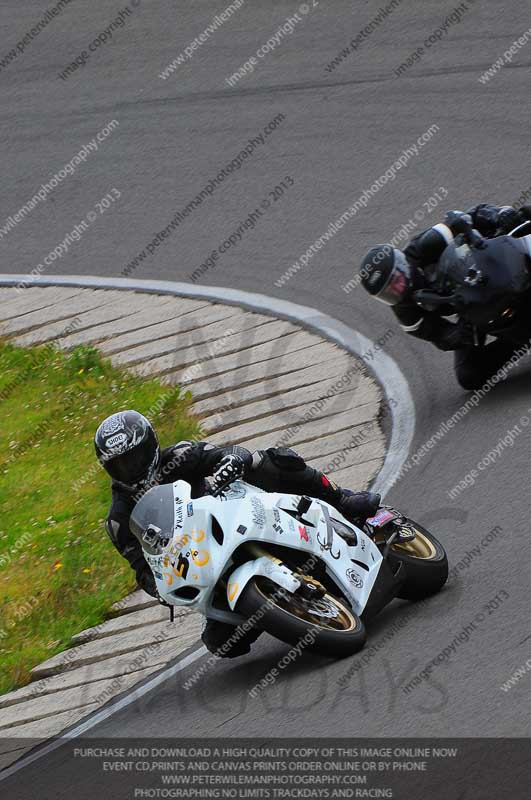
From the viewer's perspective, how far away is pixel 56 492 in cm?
1000

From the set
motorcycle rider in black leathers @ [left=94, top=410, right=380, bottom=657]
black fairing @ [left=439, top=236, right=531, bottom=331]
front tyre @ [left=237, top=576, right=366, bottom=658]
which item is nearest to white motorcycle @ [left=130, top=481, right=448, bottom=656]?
front tyre @ [left=237, top=576, right=366, bottom=658]

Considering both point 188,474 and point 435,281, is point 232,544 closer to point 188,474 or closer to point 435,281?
point 188,474

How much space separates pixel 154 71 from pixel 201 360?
583cm

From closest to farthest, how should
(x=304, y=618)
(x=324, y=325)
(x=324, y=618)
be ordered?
1. (x=304, y=618)
2. (x=324, y=618)
3. (x=324, y=325)

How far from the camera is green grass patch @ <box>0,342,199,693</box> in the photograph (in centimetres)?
829

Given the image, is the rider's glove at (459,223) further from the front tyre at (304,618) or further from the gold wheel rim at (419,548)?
the front tyre at (304,618)

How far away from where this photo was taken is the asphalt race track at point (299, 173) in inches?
270

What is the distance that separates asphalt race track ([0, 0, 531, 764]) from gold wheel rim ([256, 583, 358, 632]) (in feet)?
0.53

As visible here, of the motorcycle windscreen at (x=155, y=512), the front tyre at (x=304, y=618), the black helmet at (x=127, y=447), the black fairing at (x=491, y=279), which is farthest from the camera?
the black fairing at (x=491, y=279)

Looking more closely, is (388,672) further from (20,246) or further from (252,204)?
(20,246)

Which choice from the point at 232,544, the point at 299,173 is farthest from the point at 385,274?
the point at 299,173

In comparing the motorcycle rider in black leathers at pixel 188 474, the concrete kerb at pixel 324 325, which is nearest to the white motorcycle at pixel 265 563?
Answer: the motorcycle rider in black leathers at pixel 188 474

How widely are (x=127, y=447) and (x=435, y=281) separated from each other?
3.42m

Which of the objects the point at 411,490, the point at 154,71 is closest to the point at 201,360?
the point at 411,490
